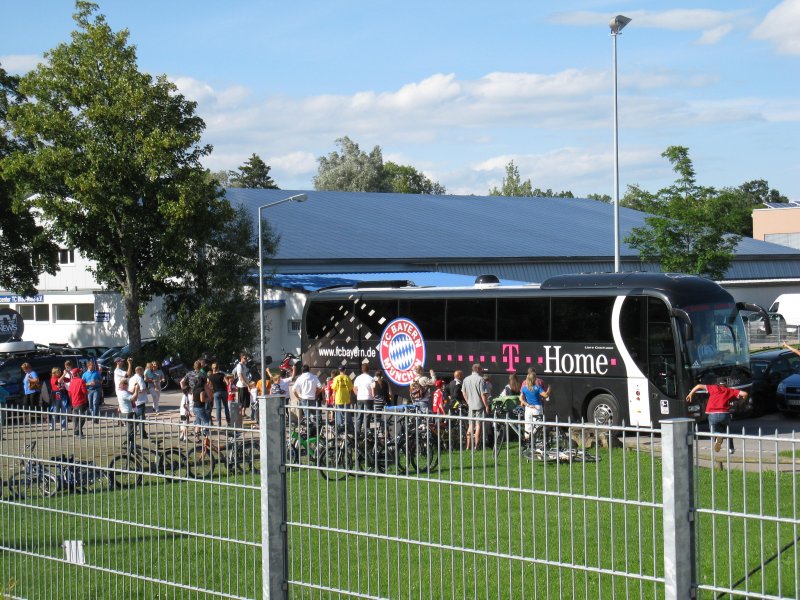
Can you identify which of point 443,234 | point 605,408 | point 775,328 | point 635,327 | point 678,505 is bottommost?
point 605,408

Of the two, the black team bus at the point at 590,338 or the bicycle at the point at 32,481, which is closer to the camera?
the bicycle at the point at 32,481

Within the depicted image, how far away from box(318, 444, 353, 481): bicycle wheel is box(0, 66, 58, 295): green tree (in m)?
42.3

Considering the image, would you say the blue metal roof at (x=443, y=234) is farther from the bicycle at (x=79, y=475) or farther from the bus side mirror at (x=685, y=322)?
the bicycle at (x=79, y=475)

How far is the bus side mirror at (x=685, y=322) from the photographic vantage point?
2177 cm

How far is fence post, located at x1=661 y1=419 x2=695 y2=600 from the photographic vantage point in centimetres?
411

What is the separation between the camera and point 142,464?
20.5ft

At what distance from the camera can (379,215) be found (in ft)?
200

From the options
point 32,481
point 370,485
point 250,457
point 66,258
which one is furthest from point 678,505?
point 66,258

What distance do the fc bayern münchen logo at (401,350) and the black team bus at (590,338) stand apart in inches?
1.1

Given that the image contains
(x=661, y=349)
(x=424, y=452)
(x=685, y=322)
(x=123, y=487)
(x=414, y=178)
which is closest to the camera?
(x=424, y=452)

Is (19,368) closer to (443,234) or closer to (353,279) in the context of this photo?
(353,279)

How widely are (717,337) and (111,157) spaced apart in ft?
78.1

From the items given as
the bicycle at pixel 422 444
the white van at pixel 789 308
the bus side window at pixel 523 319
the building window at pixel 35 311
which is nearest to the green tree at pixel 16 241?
the building window at pixel 35 311

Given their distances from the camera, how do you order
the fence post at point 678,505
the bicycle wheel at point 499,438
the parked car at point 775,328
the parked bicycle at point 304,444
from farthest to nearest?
the parked car at point 775,328 → the parked bicycle at point 304,444 → the bicycle wheel at point 499,438 → the fence post at point 678,505
